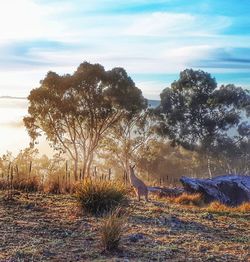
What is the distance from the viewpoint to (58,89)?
39.9 m

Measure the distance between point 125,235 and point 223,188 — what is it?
42.2 feet

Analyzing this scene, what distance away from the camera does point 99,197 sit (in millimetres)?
10914

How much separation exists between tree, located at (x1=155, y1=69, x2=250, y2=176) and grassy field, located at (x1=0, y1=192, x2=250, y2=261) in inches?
1312

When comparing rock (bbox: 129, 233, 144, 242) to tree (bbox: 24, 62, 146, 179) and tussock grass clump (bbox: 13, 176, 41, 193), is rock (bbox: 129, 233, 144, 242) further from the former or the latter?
tree (bbox: 24, 62, 146, 179)

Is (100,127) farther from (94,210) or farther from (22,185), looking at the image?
(94,210)

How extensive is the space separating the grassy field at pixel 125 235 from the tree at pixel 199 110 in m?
33.3

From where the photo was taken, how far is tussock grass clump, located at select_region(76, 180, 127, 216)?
10688mm

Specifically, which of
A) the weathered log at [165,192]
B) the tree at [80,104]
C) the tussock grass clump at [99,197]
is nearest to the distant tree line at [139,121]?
the tree at [80,104]

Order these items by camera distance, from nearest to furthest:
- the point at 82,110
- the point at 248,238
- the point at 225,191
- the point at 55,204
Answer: the point at 248,238, the point at 55,204, the point at 225,191, the point at 82,110

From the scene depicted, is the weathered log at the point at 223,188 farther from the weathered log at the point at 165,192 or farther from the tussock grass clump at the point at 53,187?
the tussock grass clump at the point at 53,187

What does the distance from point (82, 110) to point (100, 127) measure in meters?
2.01

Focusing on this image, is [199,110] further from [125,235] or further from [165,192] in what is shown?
[125,235]

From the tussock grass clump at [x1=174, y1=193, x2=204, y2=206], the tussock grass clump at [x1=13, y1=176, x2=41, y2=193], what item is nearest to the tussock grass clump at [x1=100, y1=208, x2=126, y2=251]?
the tussock grass clump at [x1=13, y1=176, x2=41, y2=193]

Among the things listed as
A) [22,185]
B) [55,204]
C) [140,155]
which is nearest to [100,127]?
[140,155]
